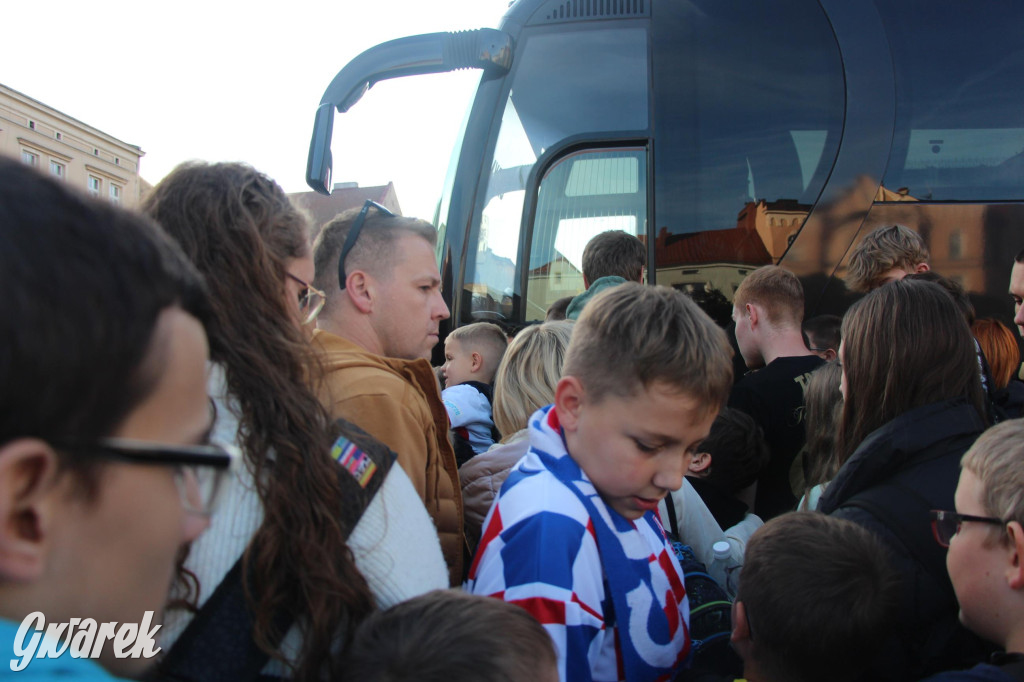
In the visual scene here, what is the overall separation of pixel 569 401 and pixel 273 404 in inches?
29.8

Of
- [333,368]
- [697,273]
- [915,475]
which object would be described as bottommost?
[915,475]

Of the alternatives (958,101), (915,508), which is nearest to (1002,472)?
(915,508)

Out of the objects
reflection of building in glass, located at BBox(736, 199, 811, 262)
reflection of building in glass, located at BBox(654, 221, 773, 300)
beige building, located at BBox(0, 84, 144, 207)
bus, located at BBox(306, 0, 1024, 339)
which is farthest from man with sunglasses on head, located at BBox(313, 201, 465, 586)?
beige building, located at BBox(0, 84, 144, 207)

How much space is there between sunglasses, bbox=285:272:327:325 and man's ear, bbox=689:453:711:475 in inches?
66.0

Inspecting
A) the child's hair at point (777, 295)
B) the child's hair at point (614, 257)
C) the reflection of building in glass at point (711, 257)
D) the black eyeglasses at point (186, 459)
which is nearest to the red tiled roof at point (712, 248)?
the reflection of building in glass at point (711, 257)

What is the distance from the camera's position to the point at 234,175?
146cm

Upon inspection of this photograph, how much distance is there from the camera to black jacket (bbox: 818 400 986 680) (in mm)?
1663

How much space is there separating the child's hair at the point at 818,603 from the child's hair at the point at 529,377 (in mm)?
1073

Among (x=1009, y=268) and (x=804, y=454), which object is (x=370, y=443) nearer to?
(x=804, y=454)

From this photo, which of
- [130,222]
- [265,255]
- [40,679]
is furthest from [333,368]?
[40,679]

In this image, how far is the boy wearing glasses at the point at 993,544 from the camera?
1.38 meters

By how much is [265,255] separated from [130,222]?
2.29 feet

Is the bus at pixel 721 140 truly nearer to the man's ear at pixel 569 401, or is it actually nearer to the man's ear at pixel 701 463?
the man's ear at pixel 701 463

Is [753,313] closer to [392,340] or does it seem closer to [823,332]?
[823,332]
